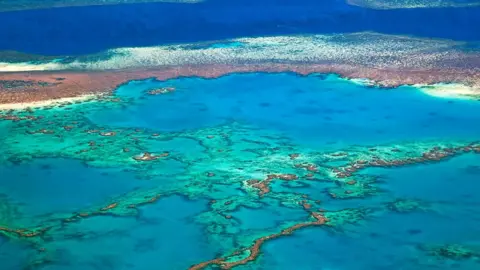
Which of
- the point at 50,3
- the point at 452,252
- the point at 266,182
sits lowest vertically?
the point at 452,252

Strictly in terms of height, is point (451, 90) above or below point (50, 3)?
below

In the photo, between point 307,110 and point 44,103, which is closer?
point 307,110

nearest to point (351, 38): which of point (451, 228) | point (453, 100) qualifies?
point (453, 100)

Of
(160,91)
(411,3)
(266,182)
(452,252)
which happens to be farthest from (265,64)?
(452,252)

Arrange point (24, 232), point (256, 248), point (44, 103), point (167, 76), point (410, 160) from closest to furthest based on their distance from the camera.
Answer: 1. point (256, 248)
2. point (24, 232)
3. point (410, 160)
4. point (44, 103)
5. point (167, 76)

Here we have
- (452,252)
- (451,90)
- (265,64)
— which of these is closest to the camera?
(452,252)

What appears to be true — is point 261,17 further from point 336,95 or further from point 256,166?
point 256,166

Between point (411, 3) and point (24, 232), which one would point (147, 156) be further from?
point (411, 3)

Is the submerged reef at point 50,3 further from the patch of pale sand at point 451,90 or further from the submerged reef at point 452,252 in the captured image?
the submerged reef at point 452,252
